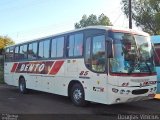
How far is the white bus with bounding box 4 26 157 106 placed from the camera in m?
11.7

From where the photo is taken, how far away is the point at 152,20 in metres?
45.3

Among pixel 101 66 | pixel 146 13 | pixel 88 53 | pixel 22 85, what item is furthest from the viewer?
pixel 146 13

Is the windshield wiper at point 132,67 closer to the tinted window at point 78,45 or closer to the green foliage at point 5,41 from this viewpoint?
the tinted window at point 78,45

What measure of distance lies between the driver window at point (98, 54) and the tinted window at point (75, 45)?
3.07 feet

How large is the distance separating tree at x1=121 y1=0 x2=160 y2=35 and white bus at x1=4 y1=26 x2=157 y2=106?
102 ft

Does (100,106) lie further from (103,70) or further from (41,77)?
(41,77)

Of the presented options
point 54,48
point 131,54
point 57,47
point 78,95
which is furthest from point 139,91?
point 54,48

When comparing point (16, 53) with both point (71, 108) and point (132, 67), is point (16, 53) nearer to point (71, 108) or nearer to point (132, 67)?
point (71, 108)

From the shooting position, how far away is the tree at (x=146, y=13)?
44719mm

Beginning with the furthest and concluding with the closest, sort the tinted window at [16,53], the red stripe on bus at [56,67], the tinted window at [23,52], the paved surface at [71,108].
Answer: the tinted window at [16,53] < the tinted window at [23,52] < the red stripe on bus at [56,67] < the paved surface at [71,108]

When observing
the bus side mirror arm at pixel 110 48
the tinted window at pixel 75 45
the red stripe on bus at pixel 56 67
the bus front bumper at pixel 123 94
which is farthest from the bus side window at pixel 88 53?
the red stripe on bus at pixel 56 67

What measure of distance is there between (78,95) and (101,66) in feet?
6.35

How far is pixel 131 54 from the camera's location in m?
12.1

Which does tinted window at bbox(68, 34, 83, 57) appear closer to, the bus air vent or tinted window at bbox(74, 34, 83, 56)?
tinted window at bbox(74, 34, 83, 56)
